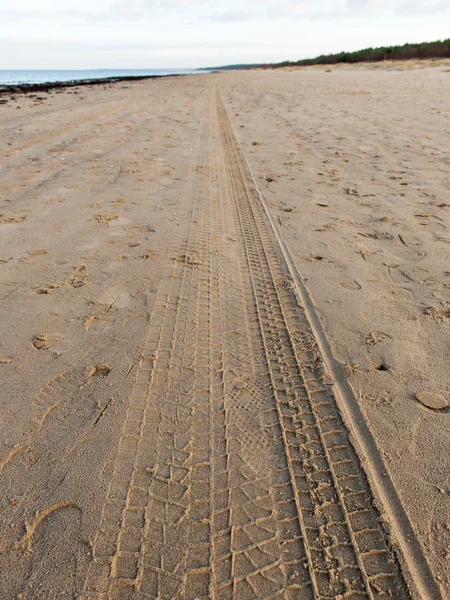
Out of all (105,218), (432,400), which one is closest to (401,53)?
(105,218)

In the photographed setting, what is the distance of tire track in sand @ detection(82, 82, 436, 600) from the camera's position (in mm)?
1417

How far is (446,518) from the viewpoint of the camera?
63.0 inches

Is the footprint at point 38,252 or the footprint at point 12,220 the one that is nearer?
the footprint at point 38,252

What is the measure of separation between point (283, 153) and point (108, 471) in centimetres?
683

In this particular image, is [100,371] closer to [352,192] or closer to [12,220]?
[12,220]

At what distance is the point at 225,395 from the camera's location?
2.18 metres

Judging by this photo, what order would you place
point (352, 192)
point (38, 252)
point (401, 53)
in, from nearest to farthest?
point (38, 252), point (352, 192), point (401, 53)

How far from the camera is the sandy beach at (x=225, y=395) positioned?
1472 mm

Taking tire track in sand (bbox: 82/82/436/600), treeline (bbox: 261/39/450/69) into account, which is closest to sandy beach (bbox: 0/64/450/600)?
tire track in sand (bbox: 82/82/436/600)

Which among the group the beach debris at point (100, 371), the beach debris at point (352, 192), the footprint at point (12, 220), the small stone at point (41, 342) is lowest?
the beach debris at point (352, 192)

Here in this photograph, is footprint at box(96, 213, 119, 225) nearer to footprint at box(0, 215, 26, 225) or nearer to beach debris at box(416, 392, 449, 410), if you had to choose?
footprint at box(0, 215, 26, 225)

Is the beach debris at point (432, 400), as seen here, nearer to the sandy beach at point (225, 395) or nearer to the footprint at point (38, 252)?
the sandy beach at point (225, 395)

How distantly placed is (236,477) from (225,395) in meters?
0.50

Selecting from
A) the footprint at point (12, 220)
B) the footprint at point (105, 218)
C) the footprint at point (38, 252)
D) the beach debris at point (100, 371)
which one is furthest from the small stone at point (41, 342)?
the footprint at point (12, 220)
